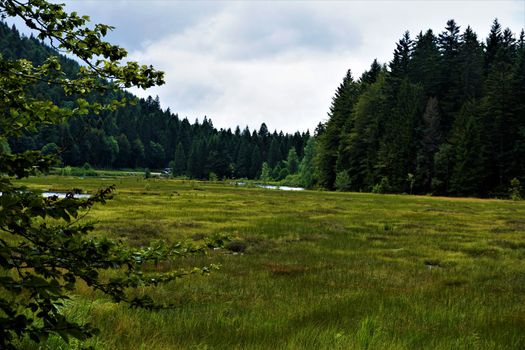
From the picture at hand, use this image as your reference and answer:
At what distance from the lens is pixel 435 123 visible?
3238 inches

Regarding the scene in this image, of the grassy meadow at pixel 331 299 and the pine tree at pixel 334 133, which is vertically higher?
the pine tree at pixel 334 133

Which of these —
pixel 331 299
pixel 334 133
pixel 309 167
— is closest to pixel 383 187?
pixel 334 133

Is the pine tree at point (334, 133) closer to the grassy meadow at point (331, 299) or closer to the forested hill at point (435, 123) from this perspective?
the forested hill at point (435, 123)

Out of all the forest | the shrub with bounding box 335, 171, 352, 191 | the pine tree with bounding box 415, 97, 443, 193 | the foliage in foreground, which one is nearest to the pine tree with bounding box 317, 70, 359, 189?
the forest

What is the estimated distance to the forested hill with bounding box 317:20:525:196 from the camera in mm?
71750

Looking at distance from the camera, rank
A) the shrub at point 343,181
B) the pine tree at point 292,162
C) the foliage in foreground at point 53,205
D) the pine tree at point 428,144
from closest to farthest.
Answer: the foliage in foreground at point 53,205
the pine tree at point 428,144
the shrub at point 343,181
the pine tree at point 292,162

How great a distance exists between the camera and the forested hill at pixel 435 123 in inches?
2825

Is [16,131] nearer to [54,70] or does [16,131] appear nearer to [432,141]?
[54,70]

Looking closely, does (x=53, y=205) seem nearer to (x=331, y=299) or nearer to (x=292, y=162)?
(x=331, y=299)

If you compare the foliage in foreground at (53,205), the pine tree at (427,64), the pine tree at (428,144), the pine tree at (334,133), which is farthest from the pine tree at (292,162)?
the foliage in foreground at (53,205)

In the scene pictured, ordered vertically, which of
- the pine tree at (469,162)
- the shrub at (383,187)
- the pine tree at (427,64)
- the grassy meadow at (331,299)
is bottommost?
the grassy meadow at (331,299)

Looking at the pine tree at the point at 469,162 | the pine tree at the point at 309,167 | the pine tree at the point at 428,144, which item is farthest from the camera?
the pine tree at the point at 309,167

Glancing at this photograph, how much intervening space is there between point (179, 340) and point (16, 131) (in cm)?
428

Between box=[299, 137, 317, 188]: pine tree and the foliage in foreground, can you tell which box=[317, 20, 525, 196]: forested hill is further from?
the foliage in foreground
